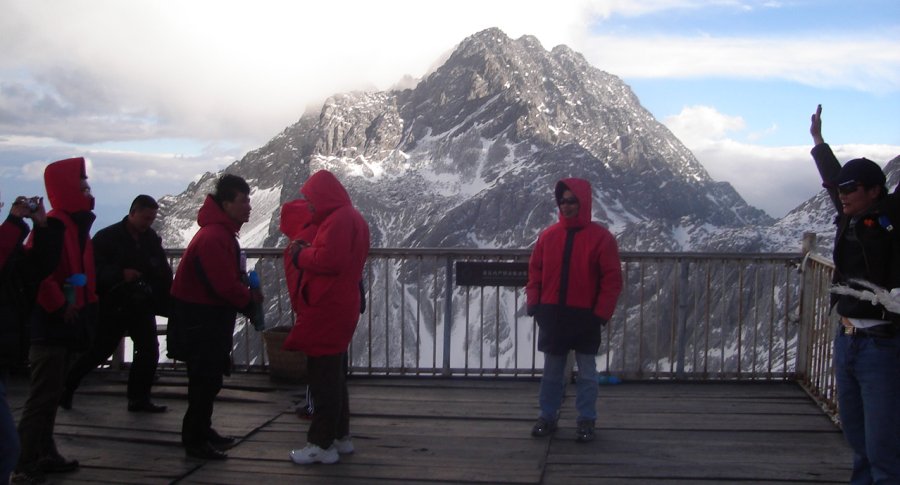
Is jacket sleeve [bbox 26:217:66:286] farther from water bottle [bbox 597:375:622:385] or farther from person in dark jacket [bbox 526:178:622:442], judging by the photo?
water bottle [bbox 597:375:622:385]

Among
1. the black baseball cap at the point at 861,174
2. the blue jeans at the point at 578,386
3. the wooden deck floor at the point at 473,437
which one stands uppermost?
the black baseball cap at the point at 861,174

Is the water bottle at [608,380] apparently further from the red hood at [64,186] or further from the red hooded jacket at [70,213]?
the red hood at [64,186]

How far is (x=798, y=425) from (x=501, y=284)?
9.30 feet

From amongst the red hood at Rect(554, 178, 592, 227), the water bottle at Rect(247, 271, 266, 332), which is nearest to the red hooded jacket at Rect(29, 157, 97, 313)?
the water bottle at Rect(247, 271, 266, 332)

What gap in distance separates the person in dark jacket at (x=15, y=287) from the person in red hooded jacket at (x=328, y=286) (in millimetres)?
1410

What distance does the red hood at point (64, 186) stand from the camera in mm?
5141

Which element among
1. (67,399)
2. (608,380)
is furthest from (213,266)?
(608,380)

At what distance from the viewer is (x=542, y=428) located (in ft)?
20.6

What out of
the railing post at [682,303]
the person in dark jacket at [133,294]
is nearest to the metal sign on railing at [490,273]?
the railing post at [682,303]

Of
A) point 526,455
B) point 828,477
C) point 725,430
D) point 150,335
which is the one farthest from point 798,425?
point 150,335

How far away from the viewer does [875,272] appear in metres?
4.10

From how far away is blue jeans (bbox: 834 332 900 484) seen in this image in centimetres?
406

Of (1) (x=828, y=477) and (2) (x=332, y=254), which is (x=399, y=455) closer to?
(2) (x=332, y=254)

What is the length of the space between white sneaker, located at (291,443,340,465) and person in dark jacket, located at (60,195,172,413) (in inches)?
75.1
